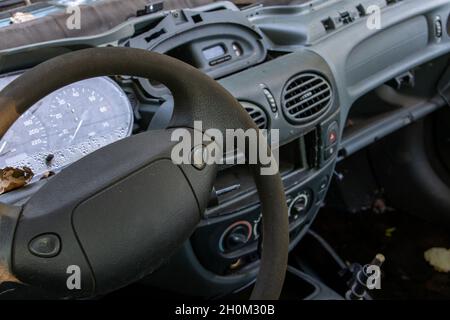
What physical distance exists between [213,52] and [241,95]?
0.20m

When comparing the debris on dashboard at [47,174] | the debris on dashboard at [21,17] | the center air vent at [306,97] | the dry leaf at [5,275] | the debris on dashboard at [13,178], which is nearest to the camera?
the dry leaf at [5,275]

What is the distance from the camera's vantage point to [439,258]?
2389 mm

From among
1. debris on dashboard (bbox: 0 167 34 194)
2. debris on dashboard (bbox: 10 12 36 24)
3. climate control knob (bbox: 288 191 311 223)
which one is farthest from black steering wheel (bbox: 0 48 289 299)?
debris on dashboard (bbox: 10 12 36 24)

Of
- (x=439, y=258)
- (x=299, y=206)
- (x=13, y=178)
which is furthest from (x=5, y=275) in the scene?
(x=439, y=258)

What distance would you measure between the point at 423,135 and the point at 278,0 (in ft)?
2.86

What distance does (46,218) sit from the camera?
843 mm

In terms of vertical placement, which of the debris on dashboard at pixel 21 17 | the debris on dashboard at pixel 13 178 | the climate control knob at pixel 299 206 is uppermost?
the debris on dashboard at pixel 21 17

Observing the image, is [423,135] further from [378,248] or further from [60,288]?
[60,288]

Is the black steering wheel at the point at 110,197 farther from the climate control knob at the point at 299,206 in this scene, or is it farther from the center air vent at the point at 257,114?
the climate control knob at the point at 299,206

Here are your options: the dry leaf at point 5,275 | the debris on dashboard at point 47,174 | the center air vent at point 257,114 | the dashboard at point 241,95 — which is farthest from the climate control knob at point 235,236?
the dry leaf at point 5,275

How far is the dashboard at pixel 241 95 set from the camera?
1339 millimetres

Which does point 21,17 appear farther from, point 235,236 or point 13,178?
point 235,236

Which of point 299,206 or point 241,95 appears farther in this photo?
point 299,206

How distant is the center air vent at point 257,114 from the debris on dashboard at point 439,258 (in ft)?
4.15
